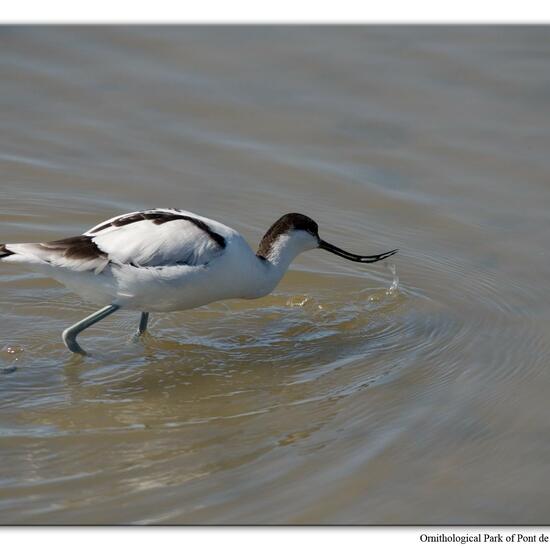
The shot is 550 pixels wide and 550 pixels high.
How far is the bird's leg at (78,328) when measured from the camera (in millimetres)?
7656

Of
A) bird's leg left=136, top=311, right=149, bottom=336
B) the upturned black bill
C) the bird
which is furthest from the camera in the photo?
the upturned black bill

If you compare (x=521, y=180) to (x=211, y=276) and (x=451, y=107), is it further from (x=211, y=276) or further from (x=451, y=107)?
(x=211, y=276)

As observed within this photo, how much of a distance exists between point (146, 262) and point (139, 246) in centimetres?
12

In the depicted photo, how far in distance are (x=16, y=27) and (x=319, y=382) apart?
6.85 meters

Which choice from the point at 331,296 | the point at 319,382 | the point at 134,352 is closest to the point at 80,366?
the point at 134,352

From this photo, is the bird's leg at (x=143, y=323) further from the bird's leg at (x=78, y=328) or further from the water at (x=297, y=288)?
the bird's leg at (x=78, y=328)

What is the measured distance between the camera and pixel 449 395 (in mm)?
7227

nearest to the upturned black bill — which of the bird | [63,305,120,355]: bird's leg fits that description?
the bird

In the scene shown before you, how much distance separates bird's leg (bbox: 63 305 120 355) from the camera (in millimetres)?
7656

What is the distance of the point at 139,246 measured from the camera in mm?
7422

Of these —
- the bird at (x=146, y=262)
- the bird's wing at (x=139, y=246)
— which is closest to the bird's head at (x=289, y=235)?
the bird at (x=146, y=262)

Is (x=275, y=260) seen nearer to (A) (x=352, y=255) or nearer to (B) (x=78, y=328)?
(A) (x=352, y=255)

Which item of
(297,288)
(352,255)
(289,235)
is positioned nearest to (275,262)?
(289,235)

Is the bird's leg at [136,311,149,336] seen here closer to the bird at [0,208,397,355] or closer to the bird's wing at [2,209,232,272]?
the bird at [0,208,397,355]
